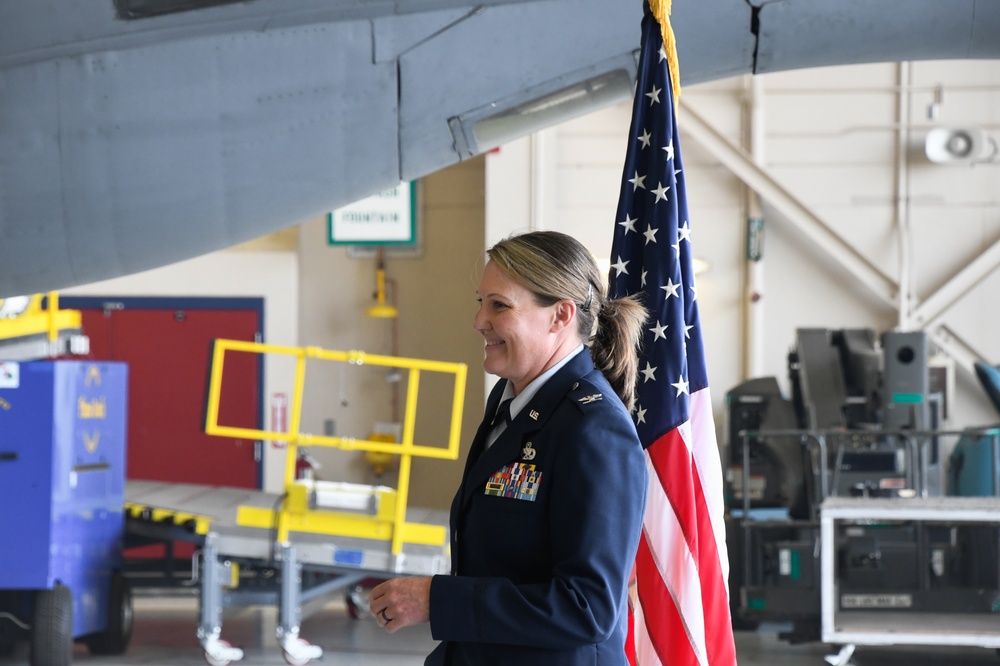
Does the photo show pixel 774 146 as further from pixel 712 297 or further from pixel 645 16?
pixel 645 16

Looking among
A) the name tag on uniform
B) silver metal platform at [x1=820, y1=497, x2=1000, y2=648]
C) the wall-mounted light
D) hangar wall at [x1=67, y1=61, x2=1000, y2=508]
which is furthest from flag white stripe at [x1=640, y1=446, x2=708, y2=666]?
the wall-mounted light

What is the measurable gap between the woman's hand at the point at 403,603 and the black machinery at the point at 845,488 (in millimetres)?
5063

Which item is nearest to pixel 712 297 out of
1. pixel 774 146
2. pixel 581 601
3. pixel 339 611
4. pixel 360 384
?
pixel 774 146

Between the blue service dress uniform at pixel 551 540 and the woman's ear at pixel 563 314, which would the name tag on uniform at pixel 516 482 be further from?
the woman's ear at pixel 563 314

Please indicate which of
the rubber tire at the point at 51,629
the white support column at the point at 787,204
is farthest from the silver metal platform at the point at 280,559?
the white support column at the point at 787,204

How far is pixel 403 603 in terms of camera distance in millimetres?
1577

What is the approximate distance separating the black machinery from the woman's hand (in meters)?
5.06

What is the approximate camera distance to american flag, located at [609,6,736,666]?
2250mm

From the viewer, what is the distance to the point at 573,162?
900 centimetres

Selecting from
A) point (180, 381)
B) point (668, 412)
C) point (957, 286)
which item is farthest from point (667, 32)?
point (180, 381)

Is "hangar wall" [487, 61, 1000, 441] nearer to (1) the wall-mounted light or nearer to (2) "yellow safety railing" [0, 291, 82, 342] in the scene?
(1) the wall-mounted light

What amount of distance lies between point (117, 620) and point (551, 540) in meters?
6.13

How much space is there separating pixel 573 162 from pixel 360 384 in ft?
8.56

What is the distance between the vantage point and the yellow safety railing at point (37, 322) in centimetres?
661
